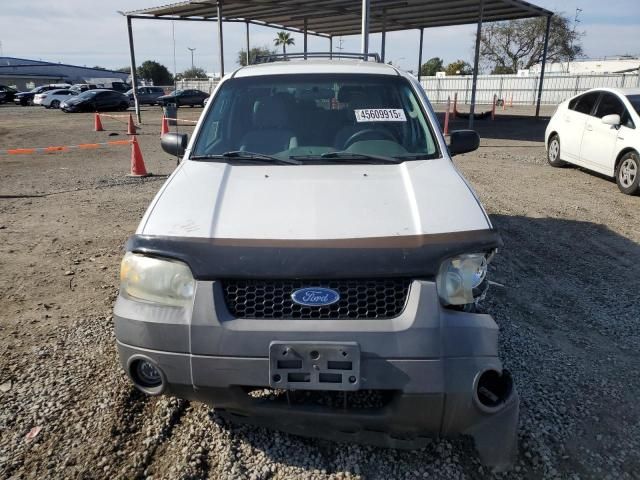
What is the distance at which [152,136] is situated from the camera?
1703 centimetres

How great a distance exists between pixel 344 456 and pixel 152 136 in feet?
53.7

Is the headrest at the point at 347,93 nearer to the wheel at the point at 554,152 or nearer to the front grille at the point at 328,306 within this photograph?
the front grille at the point at 328,306

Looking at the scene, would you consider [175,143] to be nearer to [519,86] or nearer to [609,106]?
[609,106]

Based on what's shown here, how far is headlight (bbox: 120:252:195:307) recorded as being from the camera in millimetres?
2186

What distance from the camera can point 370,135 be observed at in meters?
3.42

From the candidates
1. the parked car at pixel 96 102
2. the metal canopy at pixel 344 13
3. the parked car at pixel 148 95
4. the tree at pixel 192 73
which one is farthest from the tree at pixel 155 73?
the metal canopy at pixel 344 13

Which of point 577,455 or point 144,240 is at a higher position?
point 144,240

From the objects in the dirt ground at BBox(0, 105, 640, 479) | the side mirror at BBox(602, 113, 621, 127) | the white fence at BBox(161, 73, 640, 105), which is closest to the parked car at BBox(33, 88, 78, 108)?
the white fence at BBox(161, 73, 640, 105)

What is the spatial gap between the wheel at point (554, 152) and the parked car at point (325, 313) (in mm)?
9050

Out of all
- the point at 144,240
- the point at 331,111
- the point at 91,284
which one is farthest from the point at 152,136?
the point at 144,240

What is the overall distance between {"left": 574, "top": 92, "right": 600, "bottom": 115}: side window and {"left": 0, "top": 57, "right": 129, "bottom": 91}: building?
233 ft

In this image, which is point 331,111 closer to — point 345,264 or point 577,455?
point 345,264

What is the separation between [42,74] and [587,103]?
286 ft

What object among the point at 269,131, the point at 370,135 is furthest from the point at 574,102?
the point at 269,131
